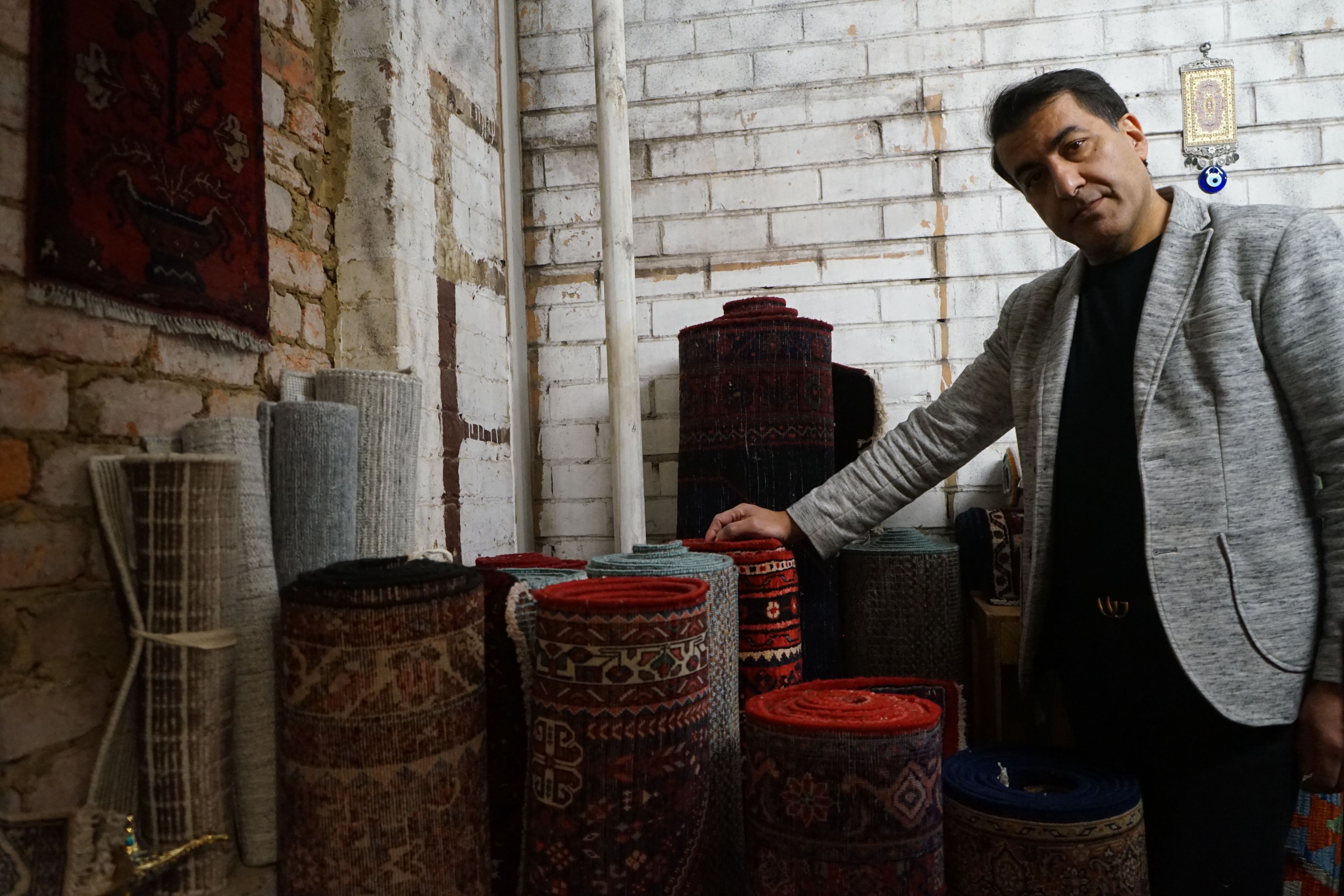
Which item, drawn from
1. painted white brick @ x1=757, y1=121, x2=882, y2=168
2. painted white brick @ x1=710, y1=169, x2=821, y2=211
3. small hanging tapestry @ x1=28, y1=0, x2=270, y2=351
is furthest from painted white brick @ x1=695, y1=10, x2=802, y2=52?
small hanging tapestry @ x1=28, y1=0, x2=270, y2=351

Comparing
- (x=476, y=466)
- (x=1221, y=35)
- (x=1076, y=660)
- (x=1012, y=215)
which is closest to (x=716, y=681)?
(x=1076, y=660)

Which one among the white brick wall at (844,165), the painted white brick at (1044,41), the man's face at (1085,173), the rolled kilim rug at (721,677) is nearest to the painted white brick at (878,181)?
the white brick wall at (844,165)

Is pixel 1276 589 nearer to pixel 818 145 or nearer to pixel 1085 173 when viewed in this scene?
pixel 1085 173

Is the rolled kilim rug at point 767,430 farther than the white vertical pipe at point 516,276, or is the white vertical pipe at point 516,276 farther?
the white vertical pipe at point 516,276

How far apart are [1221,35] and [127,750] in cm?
320

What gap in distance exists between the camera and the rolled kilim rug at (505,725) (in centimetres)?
122

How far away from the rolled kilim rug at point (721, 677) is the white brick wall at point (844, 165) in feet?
3.93

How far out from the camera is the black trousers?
1.28 m

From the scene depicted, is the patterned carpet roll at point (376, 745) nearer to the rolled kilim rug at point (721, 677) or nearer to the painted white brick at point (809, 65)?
the rolled kilim rug at point (721, 677)

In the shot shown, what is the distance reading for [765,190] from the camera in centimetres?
267

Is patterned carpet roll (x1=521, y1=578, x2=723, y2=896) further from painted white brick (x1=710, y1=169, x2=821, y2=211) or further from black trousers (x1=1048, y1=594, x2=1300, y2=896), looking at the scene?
painted white brick (x1=710, y1=169, x2=821, y2=211)

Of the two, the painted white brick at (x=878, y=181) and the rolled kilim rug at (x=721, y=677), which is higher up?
the painted white brick at (x=878, y=181)

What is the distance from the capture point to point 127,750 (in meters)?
1.14

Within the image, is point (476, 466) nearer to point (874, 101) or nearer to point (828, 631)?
point (828, 631)
